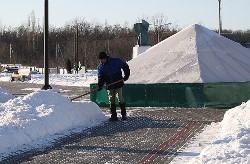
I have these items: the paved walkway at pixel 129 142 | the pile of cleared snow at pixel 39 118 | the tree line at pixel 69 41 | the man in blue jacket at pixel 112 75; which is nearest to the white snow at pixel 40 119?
the pile of cleared snow at pixel 39 118

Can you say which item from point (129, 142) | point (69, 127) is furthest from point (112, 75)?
point (129, 142)

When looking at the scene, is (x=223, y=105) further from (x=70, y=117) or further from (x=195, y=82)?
(x=70, y=117)

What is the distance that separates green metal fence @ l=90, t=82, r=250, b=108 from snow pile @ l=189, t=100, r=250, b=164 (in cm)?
671

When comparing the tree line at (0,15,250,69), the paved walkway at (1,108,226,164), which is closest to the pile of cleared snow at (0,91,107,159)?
the paved walkway at (1,108,226,164)

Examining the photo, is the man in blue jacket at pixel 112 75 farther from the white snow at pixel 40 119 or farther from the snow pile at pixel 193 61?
the snow pile at pixel 193 61

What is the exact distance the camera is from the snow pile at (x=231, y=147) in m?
7.62

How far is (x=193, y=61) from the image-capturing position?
19.2 m

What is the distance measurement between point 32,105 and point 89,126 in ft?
4.61

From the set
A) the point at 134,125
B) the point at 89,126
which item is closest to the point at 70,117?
the point at 89,126

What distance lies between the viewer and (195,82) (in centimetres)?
1788

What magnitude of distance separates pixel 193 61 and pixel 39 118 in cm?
886

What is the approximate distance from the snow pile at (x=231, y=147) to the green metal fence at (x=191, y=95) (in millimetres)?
6709

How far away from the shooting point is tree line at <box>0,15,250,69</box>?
90688 mm

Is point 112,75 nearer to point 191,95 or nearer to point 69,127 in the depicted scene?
point 69,127
